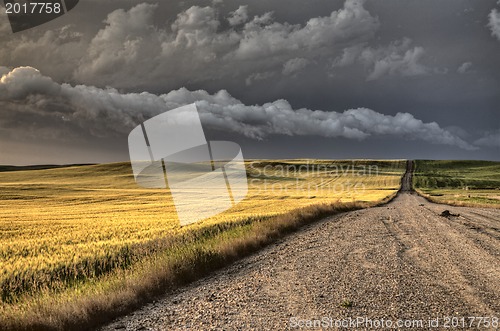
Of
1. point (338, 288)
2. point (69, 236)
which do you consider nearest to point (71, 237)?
point (69, 236)

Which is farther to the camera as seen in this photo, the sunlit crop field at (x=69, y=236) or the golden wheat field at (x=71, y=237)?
the sunlit crop field at (x=69, y=236)

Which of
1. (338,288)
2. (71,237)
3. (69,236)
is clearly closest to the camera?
(338,288)

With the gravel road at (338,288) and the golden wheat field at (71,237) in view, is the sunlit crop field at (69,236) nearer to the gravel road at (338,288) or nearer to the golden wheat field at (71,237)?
the golden wheat field at (71,237)

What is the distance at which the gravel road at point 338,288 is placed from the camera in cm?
655

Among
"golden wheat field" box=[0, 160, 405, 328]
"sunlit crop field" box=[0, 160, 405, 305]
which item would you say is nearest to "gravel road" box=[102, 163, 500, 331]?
"golden wheat field" box=[0, 160, 405, 328]

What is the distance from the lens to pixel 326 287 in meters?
8.16

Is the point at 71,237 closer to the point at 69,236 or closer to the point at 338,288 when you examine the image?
the point at 69,236

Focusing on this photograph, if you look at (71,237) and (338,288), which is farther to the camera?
(71,237)

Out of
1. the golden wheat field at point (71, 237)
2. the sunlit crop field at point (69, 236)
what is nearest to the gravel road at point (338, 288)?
the golden wheat field at point (71, 237)

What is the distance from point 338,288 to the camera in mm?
8062

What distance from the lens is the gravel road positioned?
655 cm

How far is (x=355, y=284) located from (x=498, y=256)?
6.24 m

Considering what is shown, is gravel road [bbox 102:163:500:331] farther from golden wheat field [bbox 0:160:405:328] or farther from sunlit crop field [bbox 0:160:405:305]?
sunlit crop field [bbox 0:160:405:305]

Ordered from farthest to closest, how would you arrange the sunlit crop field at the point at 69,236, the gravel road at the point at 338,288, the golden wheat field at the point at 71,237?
the sunlit crop field at the point at 69,236, the golden wheat field at the point at 71,237, the gravel road at the point at 338,288
